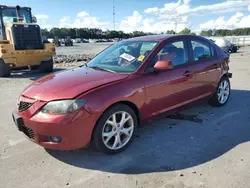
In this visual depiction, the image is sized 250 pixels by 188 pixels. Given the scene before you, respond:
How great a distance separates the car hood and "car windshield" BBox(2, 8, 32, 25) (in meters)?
8.97

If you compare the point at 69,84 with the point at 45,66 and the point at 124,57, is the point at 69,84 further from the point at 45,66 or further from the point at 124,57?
the point at 45,66

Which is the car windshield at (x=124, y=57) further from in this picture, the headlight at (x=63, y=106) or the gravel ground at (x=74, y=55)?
the gravel ground at (x=74, y=55)

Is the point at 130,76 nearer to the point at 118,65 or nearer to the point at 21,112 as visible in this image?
the point at 118,65

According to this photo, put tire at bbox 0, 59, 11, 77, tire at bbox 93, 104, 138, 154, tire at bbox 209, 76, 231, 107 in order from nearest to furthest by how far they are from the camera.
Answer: tire at bbox 93, 104, 138, 154 < tire at bbox 209, 76, 231, 107 < tire at bbox 0, 59, 11, 77

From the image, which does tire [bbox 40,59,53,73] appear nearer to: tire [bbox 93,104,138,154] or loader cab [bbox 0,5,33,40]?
loader cab [bbox 0,5,33,40]

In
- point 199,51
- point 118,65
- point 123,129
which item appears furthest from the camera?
point 199,51

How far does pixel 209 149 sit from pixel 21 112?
2676mm

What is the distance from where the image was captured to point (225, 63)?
5.30m

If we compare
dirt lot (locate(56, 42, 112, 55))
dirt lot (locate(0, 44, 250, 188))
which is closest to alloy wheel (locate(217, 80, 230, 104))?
dirt lot (locate(0, 44, 250, 188))

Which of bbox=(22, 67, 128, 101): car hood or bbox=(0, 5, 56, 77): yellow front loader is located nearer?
bbox=(22, 67, 128, 101): car hood

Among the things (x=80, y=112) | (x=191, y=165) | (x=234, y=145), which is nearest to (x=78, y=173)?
(x=80, y=112)

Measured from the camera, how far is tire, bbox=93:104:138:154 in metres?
3.08

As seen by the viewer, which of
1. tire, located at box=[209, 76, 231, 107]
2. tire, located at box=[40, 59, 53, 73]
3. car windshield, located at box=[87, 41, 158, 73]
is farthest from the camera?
tire, located at box=[40, 59, 53, 73]

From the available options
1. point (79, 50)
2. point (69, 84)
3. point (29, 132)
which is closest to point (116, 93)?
point (69, 84)
